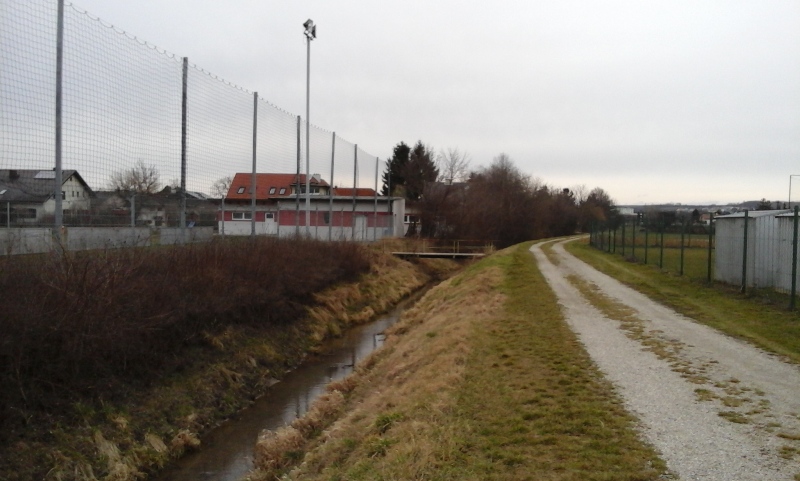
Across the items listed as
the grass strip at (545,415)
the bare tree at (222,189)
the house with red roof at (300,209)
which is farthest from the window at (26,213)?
the house with red roof at (300,209)

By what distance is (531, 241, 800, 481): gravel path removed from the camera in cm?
552

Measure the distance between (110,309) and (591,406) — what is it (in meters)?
7.77

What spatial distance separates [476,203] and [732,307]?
44.3 metres

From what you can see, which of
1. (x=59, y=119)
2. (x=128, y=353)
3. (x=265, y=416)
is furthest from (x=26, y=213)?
(x=265, y=416)

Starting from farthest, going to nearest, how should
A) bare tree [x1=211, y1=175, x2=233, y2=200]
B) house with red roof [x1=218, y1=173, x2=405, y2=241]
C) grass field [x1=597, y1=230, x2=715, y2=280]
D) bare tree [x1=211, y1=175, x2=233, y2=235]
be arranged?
1. grass field [x1=597, y1=230, x2=715, y2=280]
2. house with red roof [x1=218, y1=173, x2=405, y2=241]
3. bare tree [x1=211, y1=175, x2=233, y2=235]
4. bare tree [x1=211, y1=175, x2=233, y2=200]

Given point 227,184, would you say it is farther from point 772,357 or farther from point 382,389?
point 772,357

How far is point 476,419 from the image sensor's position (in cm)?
721

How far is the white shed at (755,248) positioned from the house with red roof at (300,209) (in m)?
13.8

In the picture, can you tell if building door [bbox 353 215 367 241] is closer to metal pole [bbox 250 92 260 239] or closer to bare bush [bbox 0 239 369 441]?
metal pole [bbox 250 92 260 239]

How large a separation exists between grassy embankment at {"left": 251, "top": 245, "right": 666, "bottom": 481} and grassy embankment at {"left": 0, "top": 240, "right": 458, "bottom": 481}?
207 cm

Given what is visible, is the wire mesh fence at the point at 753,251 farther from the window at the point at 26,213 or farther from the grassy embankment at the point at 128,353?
the window at the point at 26,213

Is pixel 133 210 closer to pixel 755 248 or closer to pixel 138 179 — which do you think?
pixel 138 179

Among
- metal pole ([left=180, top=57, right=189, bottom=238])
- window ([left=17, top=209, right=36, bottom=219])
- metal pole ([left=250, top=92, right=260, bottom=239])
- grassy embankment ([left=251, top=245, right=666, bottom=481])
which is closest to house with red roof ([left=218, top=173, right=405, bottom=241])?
metal pole ([left=250, top=92, right=260, bottom=239])

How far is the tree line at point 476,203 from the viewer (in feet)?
179
